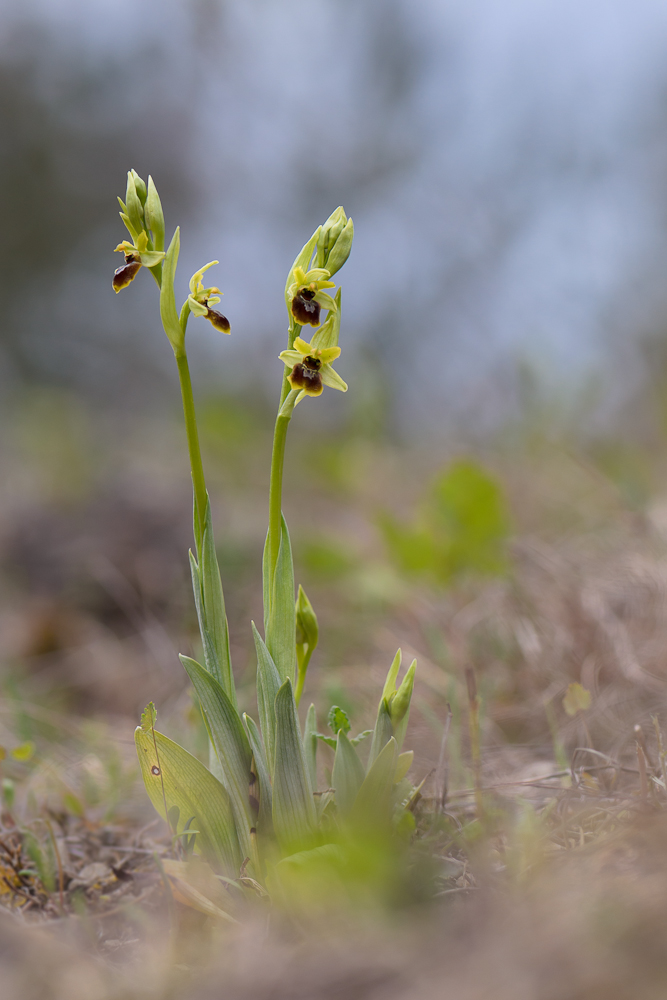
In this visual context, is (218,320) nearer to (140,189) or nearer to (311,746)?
(140,189)

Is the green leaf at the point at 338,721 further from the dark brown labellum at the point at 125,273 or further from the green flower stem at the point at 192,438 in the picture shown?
the dark brown labellum at the point at 125,273

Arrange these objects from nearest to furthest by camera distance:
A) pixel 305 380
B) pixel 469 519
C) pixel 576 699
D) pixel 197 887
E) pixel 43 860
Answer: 1. pixel 197 887
2. pixel 305 380
3. pixel 43 860
4. pixel 576 699
5. pixel 469 519

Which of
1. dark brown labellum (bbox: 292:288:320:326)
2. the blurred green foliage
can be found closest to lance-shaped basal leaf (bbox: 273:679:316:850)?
dark brown labellum (bbox: 292:288:320:326)

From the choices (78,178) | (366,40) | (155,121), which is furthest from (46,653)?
(78,178)

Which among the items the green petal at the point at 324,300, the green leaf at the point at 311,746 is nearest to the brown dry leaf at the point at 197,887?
the green leaf at the point at 311,746

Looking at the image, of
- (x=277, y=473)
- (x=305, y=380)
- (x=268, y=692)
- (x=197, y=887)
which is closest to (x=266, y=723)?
(x=268, y=692)

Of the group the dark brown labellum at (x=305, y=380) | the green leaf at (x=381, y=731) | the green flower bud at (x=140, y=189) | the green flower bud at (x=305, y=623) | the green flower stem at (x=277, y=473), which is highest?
the green flower bud at (x=140, y=189)

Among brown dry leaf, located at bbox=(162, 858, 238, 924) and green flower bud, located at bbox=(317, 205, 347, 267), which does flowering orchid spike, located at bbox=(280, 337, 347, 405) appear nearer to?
green flower bud, located at bbox=(317, 205, 347, 267)
